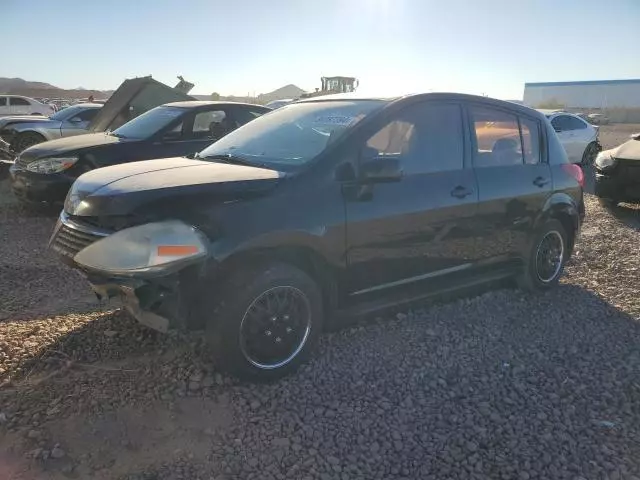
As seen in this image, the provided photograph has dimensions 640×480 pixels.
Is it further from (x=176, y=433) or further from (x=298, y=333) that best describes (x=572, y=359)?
(x=176, y=433)

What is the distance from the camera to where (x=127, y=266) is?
2.88m

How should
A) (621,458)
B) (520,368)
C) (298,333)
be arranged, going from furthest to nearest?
(520,368), (298,333), (621,458)

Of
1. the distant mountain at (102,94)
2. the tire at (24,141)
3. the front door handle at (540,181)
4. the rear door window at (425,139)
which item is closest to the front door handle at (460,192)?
the rear door window at (425,139)

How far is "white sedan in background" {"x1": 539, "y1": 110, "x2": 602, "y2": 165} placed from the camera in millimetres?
13398

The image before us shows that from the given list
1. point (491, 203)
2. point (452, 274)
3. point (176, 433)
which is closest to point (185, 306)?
point (176, 433)

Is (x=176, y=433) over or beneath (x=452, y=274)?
beneath

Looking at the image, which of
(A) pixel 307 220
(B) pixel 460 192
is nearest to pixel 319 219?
(A) pixel 307 220

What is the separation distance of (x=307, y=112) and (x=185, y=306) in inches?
77.7

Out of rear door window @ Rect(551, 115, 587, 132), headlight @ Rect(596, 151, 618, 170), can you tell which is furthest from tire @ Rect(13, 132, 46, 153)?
rear door window @ Rect(551, 115, 587, 132)

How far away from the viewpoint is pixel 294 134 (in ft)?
13.1

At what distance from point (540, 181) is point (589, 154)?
10928mm

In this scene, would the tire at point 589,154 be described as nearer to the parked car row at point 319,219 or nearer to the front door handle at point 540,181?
the parked car row at point 319,219

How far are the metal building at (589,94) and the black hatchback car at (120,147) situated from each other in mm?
70786

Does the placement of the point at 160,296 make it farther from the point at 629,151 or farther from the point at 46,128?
the point at 46,128
